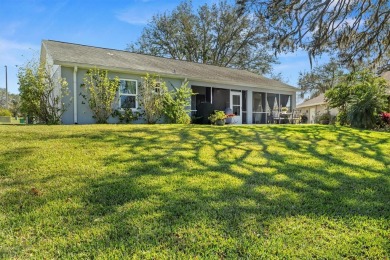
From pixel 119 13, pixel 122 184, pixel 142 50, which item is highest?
pixel 142 50

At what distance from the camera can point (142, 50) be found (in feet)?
96.5

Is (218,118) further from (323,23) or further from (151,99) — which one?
(323,23)

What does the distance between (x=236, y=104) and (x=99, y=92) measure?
935 cm

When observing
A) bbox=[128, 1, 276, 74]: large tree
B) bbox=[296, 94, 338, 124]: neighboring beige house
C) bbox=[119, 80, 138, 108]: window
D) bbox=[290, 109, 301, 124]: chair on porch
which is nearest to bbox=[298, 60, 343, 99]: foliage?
bbox=[296, 94, 338, 124]: neighboring beige house

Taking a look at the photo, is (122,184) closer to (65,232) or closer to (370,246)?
(65,232)

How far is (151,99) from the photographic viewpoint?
11.9m

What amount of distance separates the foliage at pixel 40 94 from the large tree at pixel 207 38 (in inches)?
774

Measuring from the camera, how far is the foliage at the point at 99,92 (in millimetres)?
10891

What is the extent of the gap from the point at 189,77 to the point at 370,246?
1268 cm

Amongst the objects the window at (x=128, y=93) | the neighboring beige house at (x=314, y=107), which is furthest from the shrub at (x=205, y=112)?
the neighboring beige house at (x=314, y=107)

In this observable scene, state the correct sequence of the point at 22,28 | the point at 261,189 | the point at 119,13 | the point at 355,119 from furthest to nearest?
the point at 22,28 < the point at 119,13 < the point at 355,119 < the point at 261,189

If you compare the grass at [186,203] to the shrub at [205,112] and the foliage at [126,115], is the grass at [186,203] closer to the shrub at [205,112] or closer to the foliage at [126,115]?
the foliage at [126,115]

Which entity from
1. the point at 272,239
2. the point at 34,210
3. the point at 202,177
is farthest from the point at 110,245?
the point at 202,177

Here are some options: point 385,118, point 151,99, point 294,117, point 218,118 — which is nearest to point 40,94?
point 151,99
